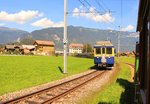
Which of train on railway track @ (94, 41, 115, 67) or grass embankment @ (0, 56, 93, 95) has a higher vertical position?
train on railway track @ (94, 41, 115, 67)

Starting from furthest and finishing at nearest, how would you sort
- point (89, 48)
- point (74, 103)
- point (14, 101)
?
point (89, 48), point (74, 103), point (14, 101)

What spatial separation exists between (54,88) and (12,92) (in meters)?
2.68

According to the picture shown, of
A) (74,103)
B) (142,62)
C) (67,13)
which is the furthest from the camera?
(67,13)

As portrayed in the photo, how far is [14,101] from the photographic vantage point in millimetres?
12648

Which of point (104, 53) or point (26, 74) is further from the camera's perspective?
point (104, 53)

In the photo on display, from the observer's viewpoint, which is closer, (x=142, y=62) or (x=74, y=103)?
(x=142, y=62)

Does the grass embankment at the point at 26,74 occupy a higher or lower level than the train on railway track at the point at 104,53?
lower

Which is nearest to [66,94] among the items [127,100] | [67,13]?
[127,100]

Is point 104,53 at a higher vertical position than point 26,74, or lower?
higher

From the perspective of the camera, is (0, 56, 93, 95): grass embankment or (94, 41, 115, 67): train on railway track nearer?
(0, 56, 93, 95): grass embankment

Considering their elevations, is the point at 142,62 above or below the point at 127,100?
above

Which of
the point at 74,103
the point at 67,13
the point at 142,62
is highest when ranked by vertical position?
the point at 67,13

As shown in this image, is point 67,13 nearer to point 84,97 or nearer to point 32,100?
point 84,97

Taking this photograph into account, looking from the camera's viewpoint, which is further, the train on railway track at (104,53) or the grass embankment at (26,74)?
the train on railway track at (104,53)
